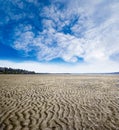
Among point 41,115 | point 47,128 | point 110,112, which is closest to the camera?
point 47,128

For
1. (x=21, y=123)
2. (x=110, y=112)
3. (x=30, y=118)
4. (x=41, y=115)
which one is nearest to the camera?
(x=21, y=123)

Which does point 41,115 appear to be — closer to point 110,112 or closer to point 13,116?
point 13,116

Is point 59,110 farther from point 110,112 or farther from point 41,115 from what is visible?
point 110,112

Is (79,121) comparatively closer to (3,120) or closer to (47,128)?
(47,128)

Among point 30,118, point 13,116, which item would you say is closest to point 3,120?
point 13,116

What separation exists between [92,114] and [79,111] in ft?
2.53

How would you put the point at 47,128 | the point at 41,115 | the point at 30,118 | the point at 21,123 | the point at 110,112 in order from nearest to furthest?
1. the point at 47,128
2. the point at 21,123
3. the point at 30,118
4. the point at 41,115
5. the point at 110,112

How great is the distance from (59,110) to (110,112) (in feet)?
8.37

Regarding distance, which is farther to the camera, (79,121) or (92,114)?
(92,114)

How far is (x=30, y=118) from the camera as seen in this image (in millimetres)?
6703

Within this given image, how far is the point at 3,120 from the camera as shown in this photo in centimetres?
632

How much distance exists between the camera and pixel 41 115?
717cm

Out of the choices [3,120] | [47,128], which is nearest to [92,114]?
[47,128]

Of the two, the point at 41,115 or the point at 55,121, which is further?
the point at 41,115
